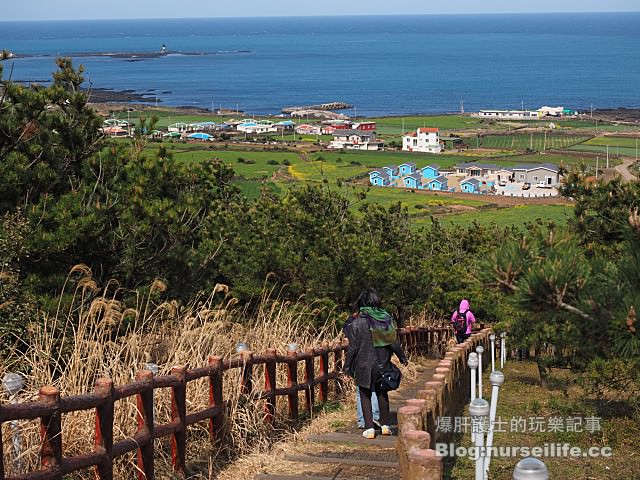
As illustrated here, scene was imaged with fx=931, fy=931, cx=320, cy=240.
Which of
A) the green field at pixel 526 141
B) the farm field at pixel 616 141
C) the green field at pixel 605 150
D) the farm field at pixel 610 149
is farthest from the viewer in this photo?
the green field at pixel 526 141

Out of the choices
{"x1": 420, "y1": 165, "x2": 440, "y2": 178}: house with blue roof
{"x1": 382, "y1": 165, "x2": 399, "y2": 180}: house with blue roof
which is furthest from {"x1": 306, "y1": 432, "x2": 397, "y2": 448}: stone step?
{"x1": 420, "y1": 165, "x2": 440, "y2": 178}: house with blue roof

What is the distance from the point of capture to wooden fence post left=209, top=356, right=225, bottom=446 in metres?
6.26

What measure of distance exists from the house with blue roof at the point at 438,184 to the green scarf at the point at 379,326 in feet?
217

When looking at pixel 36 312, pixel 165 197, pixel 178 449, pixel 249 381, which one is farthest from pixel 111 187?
pixel 178 449

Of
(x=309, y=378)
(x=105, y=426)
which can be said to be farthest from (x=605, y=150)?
(x=105, y=426)

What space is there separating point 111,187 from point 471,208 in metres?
55.2

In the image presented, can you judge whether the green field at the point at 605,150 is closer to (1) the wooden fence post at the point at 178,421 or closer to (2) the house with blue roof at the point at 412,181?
(2) the house with blue roof at the point at 412,181

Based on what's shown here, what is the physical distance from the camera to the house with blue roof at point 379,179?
7256cm

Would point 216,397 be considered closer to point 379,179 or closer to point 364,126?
point 379,179

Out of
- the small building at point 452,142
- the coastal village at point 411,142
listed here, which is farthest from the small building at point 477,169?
the small building at point 452,142

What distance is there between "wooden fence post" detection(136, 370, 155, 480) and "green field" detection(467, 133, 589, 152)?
9315 cm

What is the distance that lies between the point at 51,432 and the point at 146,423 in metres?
0.80

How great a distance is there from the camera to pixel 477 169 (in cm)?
7688

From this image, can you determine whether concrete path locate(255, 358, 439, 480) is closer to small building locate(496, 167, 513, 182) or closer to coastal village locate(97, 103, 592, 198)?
coastal village locate(97, 103, 592, 198)
